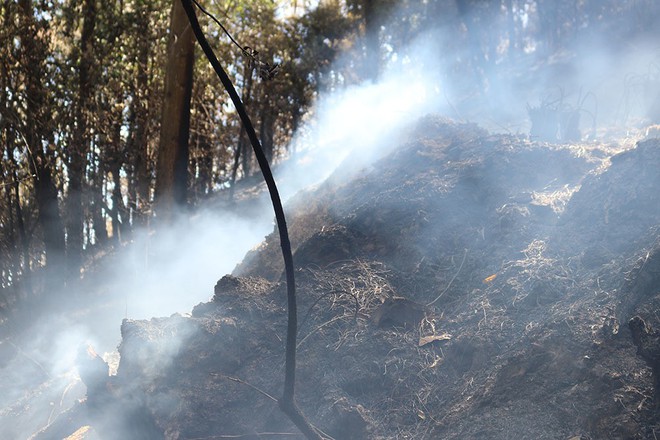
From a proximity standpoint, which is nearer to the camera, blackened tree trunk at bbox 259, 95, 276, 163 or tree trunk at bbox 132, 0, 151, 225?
tree trunk at bbox 132, 0, 151, 225

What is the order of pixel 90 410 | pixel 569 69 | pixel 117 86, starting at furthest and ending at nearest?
pixel 569 69 < pixel 117 86 < pixel 90 410

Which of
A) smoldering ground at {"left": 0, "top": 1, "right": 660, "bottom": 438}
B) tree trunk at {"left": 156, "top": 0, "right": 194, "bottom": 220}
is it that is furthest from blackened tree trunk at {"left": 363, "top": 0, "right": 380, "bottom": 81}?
tree trunk at {"left": 156, "top": 0, "right": 194, "bottom": 220}

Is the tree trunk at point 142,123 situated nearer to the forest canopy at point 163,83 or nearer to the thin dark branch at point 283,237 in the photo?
the forest canopy at point 163,83

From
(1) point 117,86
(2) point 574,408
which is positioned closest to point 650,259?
(2) point 574,408

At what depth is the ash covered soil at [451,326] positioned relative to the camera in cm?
387

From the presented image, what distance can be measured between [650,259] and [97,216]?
10.9m

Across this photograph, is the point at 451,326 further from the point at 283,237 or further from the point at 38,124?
the point at 38,124

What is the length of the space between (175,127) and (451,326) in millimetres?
6064

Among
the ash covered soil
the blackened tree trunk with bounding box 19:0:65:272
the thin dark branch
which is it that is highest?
the blackened tree trunk with bounding box 19:0:65:272

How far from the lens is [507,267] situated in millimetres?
5227

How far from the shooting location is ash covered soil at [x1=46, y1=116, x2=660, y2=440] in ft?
12.7

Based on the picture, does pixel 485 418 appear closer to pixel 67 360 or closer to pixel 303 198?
pixel 303 198

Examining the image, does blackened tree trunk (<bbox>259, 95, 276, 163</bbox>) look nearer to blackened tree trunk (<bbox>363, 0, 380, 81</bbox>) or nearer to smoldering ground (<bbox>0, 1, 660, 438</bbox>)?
smoldering ground (<bbox>0, 1, 660, 438</bbox>)

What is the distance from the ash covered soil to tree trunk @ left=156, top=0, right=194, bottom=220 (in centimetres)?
352
